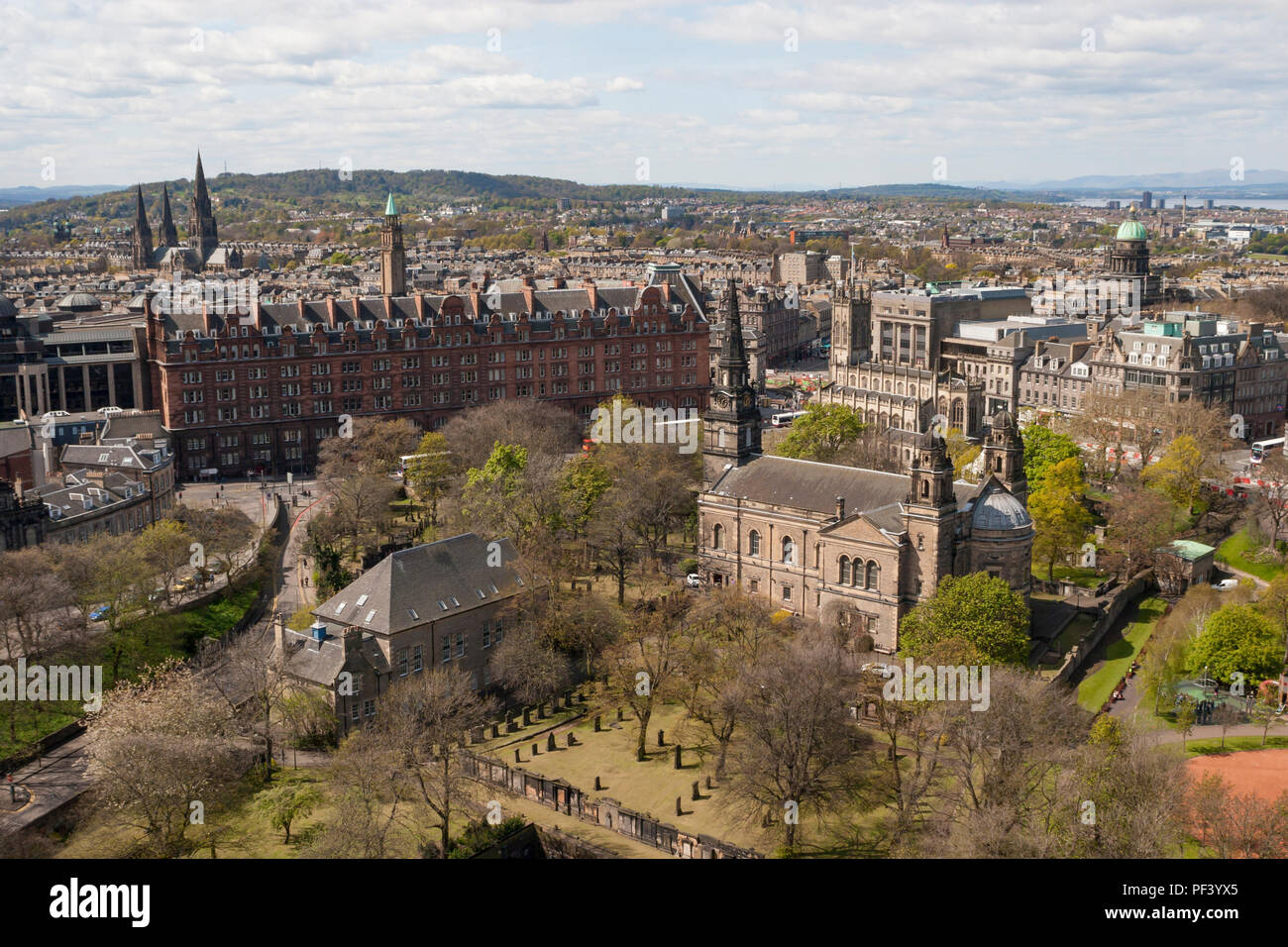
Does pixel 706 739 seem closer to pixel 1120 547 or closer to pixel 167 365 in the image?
pixel 1120 547

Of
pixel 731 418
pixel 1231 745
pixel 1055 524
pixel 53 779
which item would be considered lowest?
pixel 1231 745

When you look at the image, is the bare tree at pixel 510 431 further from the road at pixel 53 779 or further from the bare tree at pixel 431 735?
the bare tree at pixel 431 735

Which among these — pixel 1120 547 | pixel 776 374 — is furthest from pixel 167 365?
pixel 776 374

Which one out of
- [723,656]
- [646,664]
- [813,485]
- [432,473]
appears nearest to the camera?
[646,664]

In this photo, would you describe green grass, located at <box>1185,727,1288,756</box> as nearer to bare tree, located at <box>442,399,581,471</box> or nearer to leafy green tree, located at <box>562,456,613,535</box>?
leafy green tree, located at <box>562,456,613,535</box>

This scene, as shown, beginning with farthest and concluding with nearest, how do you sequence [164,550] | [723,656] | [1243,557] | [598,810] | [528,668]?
[1243,557] → [164,550] → [528,668] → [723,656] → [598,810]

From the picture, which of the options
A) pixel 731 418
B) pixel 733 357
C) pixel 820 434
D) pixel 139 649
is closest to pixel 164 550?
pixel 139 649

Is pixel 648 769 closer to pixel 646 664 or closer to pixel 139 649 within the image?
pixel 646 664

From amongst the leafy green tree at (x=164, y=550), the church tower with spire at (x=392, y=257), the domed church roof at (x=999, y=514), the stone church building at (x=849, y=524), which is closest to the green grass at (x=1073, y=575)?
the stone church building at (x=849, y=524)
